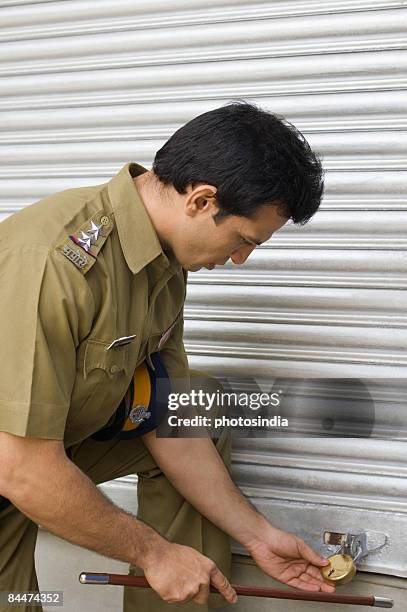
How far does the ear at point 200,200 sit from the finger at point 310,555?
106 cm

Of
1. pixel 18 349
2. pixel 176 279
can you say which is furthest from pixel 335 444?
pixel 18 349

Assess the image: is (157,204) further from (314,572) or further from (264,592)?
(314,572)

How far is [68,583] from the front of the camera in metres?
3.27

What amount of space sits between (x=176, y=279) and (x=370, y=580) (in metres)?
1.13

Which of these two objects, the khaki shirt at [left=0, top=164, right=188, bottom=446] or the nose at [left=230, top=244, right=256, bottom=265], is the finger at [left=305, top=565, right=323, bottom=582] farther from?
the nose at [left=230, top=244, right=256, bottom=265]

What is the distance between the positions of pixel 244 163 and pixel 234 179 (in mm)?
45

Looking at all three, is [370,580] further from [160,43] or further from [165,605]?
[160,43]

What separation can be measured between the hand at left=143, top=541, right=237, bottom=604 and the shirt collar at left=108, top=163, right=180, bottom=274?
71cm

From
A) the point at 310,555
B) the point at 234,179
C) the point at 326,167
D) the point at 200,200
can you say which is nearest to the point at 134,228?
the point at 200,200

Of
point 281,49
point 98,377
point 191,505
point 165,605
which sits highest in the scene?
point 281,49

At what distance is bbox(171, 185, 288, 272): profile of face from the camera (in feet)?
7.47

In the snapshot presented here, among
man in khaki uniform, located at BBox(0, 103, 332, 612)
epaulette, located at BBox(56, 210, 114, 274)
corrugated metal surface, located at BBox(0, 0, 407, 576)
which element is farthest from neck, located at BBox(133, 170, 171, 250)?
corrugated metal surface, located at BBox(0, 0, 407, 576)

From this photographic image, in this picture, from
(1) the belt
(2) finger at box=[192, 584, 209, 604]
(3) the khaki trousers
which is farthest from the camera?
(3) the khaki trousers

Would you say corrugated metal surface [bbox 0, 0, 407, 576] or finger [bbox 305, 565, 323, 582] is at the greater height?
corrugated metal surface [bbox 0, 0, 407, 576]
